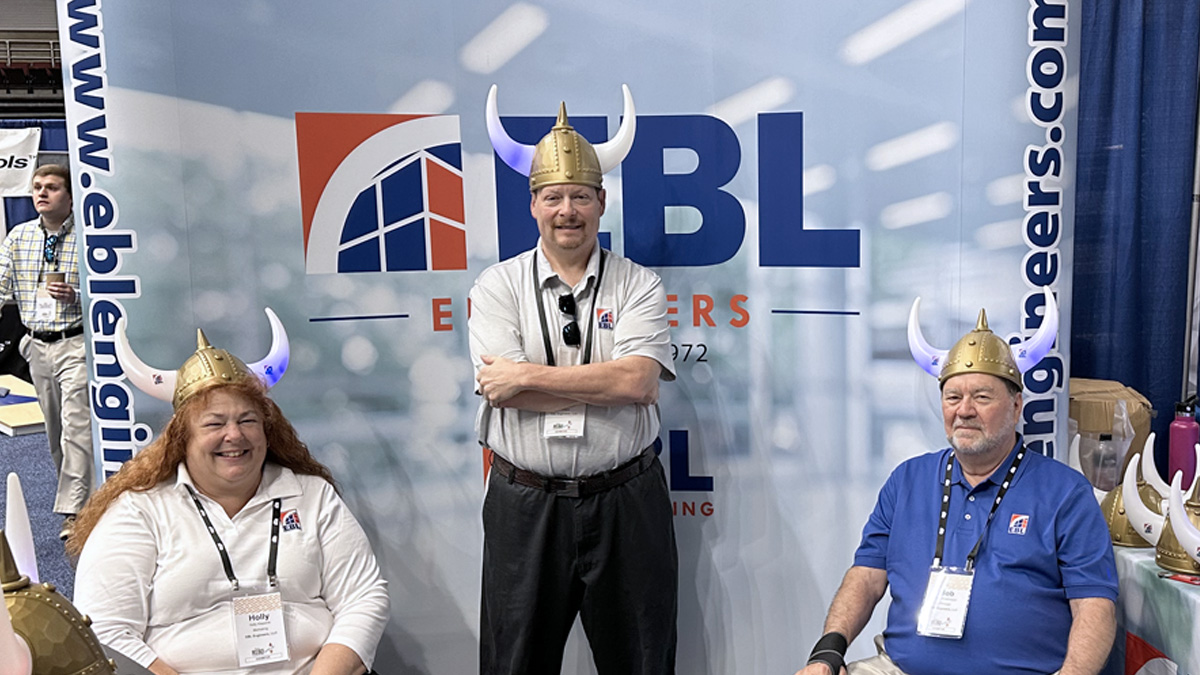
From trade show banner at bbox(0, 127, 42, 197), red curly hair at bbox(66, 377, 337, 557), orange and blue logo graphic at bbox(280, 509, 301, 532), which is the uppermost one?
trade show banner at bbox(0, 127, 42, 197)

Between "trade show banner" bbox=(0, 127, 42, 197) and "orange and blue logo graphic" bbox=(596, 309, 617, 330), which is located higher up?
"trade show banner" bbox=(0, 127, 42, 197)

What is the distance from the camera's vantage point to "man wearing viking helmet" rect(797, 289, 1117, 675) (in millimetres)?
2168

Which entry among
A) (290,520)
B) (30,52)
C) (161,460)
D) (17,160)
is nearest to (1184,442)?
(290,520)

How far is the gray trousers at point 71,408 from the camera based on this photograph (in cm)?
457

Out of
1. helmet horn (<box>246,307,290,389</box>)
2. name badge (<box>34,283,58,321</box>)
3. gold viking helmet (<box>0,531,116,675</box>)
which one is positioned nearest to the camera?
gold viking helmet (<box>0,531,116,675</box>)

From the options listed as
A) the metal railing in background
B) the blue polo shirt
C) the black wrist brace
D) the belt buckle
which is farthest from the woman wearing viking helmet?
the metal railing in background

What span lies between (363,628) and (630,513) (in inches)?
29.6

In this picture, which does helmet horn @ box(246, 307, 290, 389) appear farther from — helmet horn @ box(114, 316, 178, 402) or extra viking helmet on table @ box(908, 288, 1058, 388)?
extra viking helmet on table @ box(908, 288, 1058, 388)

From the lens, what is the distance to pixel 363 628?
2365 millimetres

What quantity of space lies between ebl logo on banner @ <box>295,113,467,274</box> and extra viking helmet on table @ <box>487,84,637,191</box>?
36 cm

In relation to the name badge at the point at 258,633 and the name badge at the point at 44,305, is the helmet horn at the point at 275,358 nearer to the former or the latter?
the name badge at the point at 258,633

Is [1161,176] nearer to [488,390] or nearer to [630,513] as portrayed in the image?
[630,513]

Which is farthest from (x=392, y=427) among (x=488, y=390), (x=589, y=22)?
(x=589, y=22)

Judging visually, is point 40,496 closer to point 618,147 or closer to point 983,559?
point 618,147
